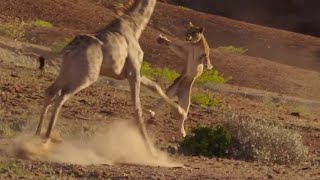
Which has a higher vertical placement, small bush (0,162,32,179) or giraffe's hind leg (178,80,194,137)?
small bush (0,162,32,179)

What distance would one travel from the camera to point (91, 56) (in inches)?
476

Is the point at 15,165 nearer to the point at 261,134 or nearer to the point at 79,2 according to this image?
the point at 261,134

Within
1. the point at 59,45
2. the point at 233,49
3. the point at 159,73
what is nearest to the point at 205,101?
the point at 159,73

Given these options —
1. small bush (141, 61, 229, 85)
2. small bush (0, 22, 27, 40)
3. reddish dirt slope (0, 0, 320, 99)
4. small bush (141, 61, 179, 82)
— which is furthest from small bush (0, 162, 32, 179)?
reddish dirt slope (0, 0, 320, 99)

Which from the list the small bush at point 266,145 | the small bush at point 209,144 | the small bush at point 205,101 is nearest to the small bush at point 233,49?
the small bush at point 205,101

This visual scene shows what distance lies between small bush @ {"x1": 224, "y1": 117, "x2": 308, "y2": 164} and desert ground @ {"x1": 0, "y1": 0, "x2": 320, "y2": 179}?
11.4 inches

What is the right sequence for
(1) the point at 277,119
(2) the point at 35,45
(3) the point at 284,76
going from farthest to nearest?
1. (3) the point at 284,76
2. (2) the point at 35,45
3. (1) the point at 277,119

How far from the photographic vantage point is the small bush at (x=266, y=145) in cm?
1489

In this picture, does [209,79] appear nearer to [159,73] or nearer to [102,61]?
[159,73]

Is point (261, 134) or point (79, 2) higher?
point (261, 134)

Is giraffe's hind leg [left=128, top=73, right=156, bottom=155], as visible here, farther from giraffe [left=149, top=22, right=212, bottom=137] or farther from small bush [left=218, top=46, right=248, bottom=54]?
small bush [left=218, top=46, right=248, bottom=54]

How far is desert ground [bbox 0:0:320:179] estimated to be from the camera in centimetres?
1198

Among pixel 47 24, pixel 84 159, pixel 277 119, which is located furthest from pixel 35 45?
pixel 84 159

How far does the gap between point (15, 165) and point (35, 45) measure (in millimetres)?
18072
